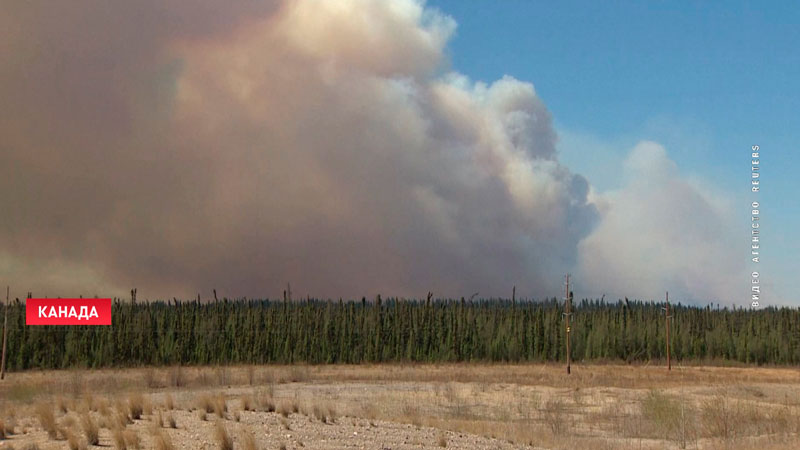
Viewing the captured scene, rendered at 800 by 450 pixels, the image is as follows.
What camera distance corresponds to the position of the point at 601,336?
75.9m

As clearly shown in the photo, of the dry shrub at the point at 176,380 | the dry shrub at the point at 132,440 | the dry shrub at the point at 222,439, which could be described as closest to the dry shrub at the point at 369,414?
the dry shrub at the point at 222,439

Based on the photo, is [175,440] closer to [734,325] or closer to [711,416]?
[711,416]

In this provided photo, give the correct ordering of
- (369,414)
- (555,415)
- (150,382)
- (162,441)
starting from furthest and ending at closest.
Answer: (150,382) → (555,415) → (369,414) → (162,441)

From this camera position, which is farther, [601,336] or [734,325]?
[734,325]

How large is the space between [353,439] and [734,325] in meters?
80.0

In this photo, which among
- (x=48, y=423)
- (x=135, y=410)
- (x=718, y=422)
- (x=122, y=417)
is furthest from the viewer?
(x=718, y=422)

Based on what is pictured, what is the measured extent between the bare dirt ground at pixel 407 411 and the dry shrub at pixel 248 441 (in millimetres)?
64

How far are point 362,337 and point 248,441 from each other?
2230 inches

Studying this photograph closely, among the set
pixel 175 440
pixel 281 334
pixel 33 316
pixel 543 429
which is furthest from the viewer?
pixel 281 334

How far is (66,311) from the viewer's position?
65.2 metres

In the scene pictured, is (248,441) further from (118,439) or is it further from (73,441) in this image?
(73,441)

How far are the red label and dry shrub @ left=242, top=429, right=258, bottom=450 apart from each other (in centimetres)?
5167

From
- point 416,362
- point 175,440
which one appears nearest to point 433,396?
point 175,440

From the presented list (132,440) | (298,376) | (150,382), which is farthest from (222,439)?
(298,376)
